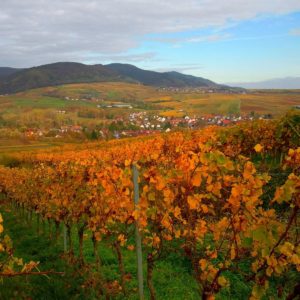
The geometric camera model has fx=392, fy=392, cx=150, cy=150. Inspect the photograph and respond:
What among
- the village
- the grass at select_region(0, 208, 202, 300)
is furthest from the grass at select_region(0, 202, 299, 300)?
the village

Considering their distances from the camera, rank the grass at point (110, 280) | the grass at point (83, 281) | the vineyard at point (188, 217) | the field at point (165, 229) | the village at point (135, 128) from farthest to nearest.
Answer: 1. the village at point (135, 128)
2. the grass at point (83, 281)
3. the grass at point (110, 280)
4. the field at point (165, 229)
5. the vineyard at point (188, 217)

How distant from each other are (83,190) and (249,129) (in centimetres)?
1451

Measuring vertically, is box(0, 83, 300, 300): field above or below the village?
above

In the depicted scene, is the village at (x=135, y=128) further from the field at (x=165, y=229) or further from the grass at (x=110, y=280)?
the grass at (x=110, y=280)

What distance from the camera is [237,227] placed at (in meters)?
3.86

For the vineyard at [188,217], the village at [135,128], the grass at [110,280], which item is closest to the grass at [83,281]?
the grass at [110,280]

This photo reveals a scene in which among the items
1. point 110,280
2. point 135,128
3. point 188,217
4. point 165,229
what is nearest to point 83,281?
point 110,280

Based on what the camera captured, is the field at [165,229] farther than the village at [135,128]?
No

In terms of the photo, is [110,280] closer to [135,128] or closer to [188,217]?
[188,217]

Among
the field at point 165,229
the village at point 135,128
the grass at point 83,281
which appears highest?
the field at point 165,229

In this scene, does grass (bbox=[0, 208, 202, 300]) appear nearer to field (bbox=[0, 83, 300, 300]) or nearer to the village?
field (bbox=[0, 83, 300, 300])

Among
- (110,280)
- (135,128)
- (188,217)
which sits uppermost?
(188,217)

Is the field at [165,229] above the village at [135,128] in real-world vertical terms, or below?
above

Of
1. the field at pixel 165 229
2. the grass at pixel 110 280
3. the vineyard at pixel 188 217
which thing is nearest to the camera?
the vineyard at pixel 188 217
